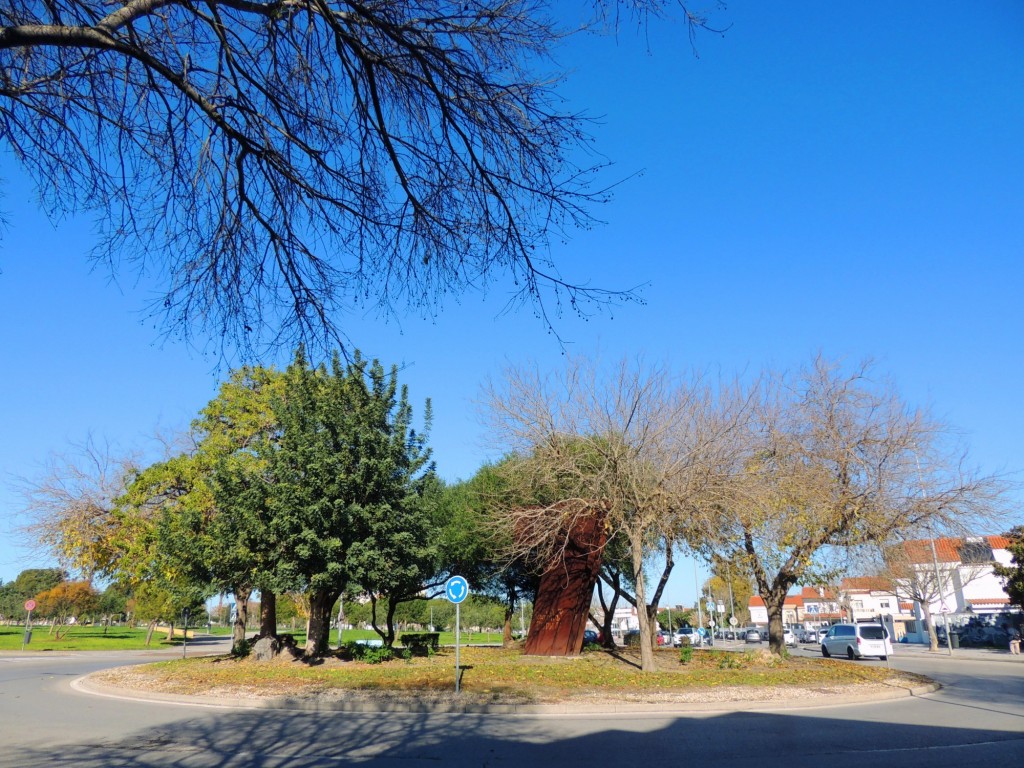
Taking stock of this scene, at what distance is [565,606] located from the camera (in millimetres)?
22969

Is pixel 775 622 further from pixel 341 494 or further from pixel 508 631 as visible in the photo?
pixel 341 494

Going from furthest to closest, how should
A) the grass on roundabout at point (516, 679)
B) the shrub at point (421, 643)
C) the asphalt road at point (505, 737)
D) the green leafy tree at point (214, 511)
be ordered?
the shrub at point (421, 643) < the green leafy tree at point (214, 511) < the grass on roundabout at point (516, 679) < the asphalt road at point (505, 737)

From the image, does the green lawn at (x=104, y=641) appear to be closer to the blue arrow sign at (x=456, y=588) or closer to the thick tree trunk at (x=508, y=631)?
the thick tree trunk at (x=508, y=631)

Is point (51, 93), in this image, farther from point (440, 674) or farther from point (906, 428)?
point (906, 428)

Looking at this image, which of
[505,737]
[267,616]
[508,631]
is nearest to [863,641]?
Result: [508,631]

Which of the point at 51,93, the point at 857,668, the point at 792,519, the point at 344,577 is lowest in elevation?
the point at 857,668

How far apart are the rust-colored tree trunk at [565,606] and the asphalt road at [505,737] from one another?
409 inches

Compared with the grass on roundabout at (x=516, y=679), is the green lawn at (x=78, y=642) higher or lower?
lower

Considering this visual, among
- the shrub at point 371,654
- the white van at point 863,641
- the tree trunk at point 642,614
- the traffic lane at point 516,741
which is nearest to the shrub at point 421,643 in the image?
the shrub at point 371,654

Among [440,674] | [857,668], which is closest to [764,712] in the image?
[440,674]

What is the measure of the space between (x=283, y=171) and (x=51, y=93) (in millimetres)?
1583

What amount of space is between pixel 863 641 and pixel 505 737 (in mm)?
25661

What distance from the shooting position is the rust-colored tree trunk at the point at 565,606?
22.7 meters

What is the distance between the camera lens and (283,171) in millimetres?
5289
